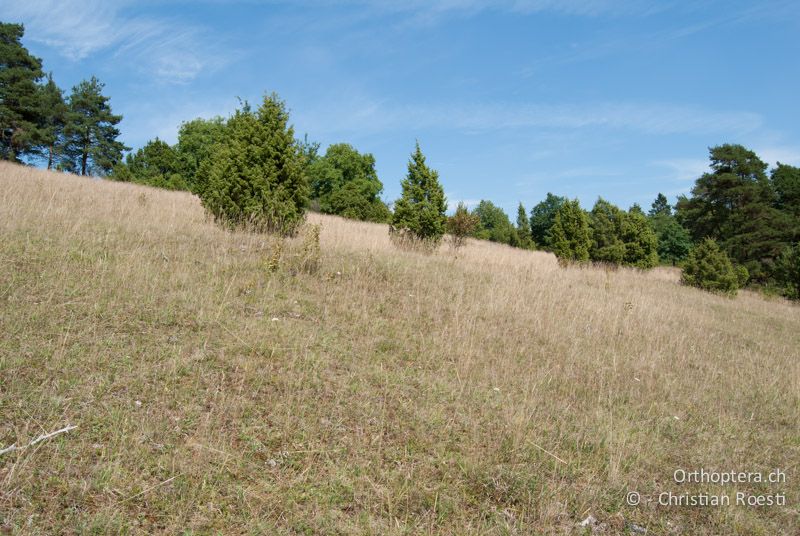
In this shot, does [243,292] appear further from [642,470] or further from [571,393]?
[642,470]

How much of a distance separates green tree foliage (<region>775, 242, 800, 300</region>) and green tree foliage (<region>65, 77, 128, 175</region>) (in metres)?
50.1

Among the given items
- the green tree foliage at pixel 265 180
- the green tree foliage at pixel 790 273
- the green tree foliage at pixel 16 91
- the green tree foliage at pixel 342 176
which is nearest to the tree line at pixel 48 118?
the green tree foliage at pixel 16 91

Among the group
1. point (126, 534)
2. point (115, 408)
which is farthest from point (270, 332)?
point (126, 534)

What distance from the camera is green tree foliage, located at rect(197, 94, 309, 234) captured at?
1056 centimetres

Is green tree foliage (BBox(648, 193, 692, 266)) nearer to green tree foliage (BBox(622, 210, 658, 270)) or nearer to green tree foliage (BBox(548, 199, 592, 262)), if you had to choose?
green tree foliage (BBox(622, 210, 658, 270))

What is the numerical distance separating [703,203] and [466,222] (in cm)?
2801

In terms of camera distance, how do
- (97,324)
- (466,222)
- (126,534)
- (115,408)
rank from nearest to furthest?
1. (126,534)
2. (115,408)
3. (97,324)
4. (466,222)

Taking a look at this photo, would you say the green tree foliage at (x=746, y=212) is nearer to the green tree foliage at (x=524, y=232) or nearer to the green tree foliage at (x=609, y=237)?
the green tree foliage at (x=609, y=237)

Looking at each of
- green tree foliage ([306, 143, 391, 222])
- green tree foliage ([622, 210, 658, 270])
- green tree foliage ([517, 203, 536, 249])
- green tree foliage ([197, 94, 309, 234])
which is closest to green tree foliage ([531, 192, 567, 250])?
green tree foliage ([517, 203, 536, 249])

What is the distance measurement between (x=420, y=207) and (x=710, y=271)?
14.5 m

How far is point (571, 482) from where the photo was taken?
146 inches

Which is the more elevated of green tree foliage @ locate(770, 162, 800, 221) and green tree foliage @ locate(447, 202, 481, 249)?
green tree foliage @ locate(770, 162, 800, 221)

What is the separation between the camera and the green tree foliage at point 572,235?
2208 cm

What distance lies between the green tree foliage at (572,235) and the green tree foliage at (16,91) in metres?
39.0
